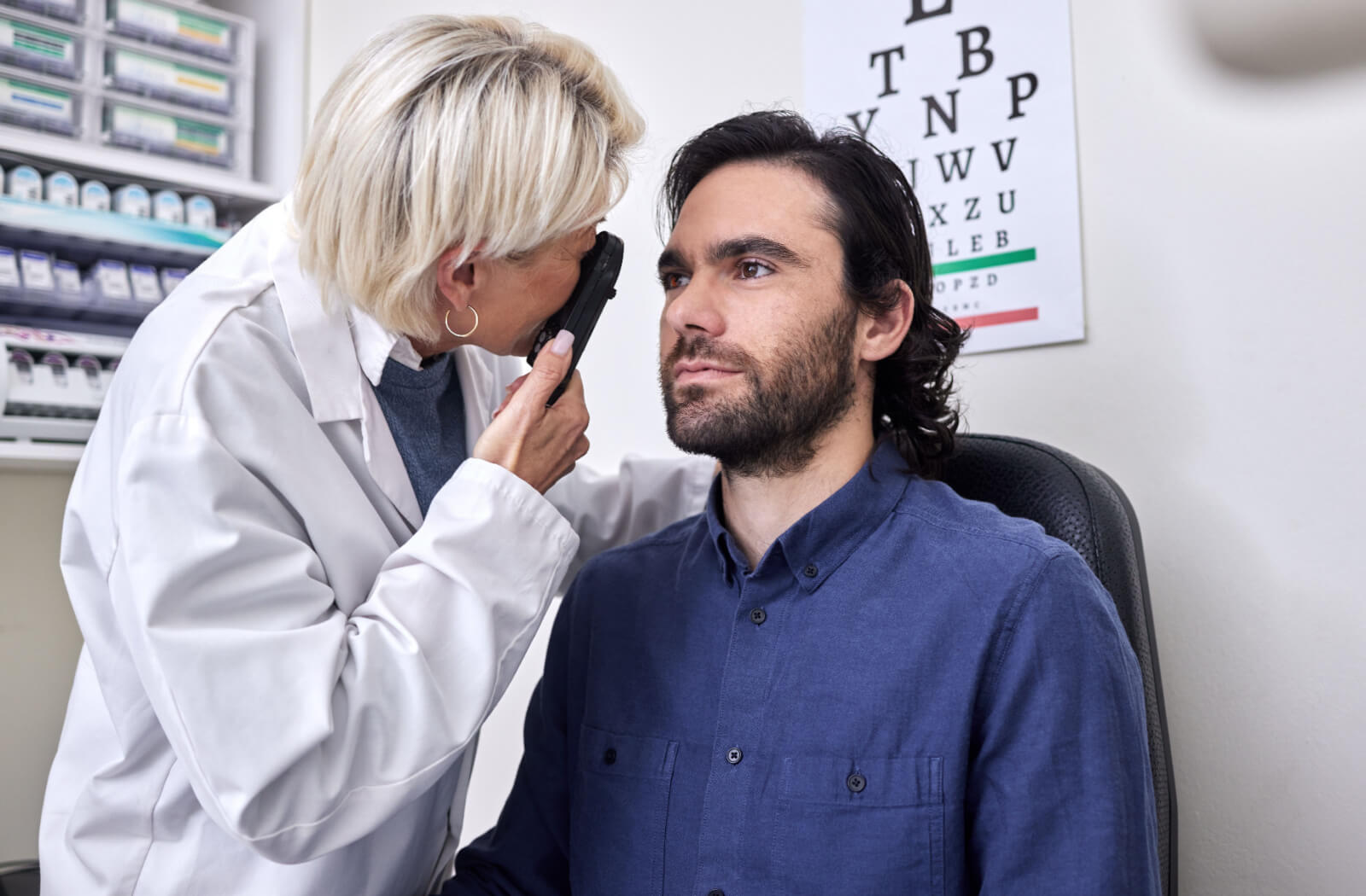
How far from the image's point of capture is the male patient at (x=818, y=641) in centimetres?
91

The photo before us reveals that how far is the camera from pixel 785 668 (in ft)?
3.39

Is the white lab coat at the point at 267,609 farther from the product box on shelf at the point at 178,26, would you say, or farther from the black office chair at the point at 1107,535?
the product box on shelf at the point at 178,26

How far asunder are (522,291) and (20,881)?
91 cm

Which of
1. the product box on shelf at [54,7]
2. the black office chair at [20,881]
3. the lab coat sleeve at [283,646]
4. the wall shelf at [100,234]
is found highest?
the product box on shelf at [54,7]

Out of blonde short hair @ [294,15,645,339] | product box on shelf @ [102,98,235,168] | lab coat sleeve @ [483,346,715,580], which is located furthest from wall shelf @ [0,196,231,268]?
blonde short hair @ [294,15,645,339]

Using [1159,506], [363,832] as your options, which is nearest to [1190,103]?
[1159,506]

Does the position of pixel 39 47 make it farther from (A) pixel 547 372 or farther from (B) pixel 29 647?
(A) pixel 547 372

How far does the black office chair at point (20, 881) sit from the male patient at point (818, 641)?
0.50 m

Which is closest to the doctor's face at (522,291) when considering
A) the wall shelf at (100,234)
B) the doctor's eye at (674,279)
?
the doctor's eye at (674,279)

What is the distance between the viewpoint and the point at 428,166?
3.35 feet

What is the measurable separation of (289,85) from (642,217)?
2.85ft

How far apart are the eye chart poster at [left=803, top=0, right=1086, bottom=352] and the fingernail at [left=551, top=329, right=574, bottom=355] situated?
0.53 meters

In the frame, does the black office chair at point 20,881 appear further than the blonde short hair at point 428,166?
Yes

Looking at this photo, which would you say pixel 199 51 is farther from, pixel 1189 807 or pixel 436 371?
pixel 1189 807
